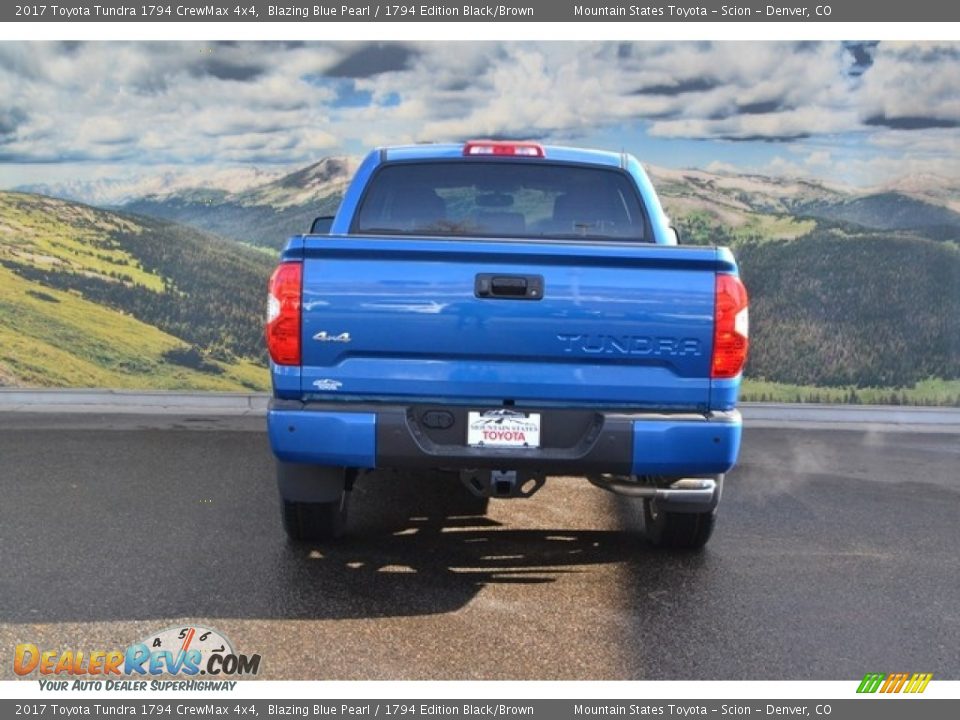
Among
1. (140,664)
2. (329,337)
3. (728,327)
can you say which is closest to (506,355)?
(329,337)

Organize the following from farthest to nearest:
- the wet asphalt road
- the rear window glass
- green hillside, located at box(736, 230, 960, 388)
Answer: green hillside, located at box(736, 230, 960, 388)
the rear window glass
the wet asphalt road

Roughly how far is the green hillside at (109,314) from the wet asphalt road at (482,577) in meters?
2.35

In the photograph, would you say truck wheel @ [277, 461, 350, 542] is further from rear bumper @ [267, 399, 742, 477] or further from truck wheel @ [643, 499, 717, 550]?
truck wheel @ [643, 499, 717, 550]

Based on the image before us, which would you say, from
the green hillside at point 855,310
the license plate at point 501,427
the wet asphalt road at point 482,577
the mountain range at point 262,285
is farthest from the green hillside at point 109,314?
the license plate at point 501,427

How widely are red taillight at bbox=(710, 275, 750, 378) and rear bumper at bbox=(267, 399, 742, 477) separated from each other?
0.75 ft

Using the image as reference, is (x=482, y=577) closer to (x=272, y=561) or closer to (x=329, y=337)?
(x=272, y=561)

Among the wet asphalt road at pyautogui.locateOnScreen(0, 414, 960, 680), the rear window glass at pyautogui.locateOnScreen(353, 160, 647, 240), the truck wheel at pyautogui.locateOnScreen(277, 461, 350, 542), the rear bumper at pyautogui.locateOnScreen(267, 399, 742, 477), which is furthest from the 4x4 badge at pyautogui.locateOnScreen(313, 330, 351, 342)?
the rear window glass at pyautogui.locateOnScreen(353, 160, 647, 240)

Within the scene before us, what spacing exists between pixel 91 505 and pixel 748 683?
4.08m

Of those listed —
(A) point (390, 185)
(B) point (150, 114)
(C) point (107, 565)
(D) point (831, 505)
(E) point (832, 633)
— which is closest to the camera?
(E) point (832, 633)

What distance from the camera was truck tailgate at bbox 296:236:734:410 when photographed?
394 cm

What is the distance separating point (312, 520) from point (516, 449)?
1347 millimetres
